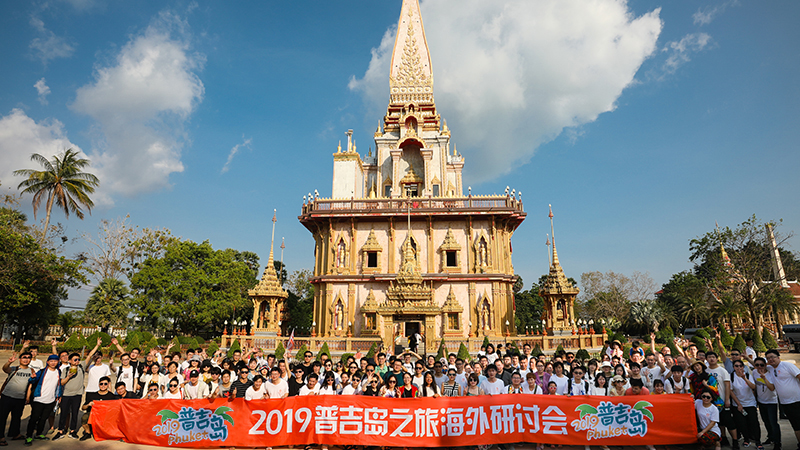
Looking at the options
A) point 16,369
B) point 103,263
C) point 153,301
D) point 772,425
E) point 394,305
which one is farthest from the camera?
point 103,263

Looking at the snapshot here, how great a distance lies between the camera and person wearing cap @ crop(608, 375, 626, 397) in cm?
787

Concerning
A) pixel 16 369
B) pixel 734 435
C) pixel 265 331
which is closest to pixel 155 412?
pixel 16 369

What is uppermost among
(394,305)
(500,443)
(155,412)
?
(394,305)

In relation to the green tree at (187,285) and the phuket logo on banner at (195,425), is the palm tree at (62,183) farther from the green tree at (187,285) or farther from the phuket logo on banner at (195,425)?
the phuket logo on banner at (195,425)

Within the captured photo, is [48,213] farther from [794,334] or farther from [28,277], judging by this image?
[794,334]

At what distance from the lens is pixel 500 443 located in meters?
7.52

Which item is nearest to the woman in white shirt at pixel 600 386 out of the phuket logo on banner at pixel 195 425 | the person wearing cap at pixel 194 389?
the phuket logo on banner at pixel 195 425

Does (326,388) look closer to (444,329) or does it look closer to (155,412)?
(155,412)

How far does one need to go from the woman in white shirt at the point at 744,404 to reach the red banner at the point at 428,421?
2.99ft

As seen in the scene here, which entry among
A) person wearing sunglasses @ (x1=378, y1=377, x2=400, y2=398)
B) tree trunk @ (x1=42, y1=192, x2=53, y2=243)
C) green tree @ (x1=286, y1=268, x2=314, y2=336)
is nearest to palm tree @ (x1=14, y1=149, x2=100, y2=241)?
tree trunk @ (x1=42, y1=192, x2=53, y2=243)

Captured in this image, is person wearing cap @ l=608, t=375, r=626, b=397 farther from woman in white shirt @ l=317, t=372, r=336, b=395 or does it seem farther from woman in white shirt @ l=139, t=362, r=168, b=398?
woman in white shirt @ l=139, t=362, r=168, b=398

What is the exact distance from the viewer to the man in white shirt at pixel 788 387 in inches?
282

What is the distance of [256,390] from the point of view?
8.05m

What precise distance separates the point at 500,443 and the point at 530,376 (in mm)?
1352
